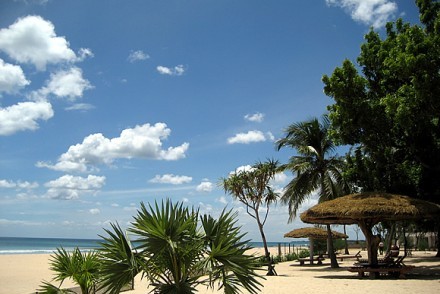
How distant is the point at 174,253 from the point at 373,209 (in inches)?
413

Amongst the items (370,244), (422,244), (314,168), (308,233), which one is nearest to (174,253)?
(370,244)

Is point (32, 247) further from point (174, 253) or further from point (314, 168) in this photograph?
point (174, 253)

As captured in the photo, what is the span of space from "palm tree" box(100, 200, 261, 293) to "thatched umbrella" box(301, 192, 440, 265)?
9708 mm

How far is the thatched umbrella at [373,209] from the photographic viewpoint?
14195mm

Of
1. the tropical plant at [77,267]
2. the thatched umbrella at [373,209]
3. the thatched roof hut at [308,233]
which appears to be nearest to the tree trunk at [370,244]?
the thatched umbrella at [373,209]

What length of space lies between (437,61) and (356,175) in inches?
257

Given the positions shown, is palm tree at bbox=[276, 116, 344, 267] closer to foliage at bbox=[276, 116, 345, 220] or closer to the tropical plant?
foliage at bbox=[276, 116, 345, 220]

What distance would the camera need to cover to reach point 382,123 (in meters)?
15.7

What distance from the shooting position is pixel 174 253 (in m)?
5.63

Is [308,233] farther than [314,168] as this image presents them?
Yes

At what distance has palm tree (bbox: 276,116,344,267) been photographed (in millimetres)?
21875

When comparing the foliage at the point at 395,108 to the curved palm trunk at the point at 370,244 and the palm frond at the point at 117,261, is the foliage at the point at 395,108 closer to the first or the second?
the curved palm trunk at the point at 370,244

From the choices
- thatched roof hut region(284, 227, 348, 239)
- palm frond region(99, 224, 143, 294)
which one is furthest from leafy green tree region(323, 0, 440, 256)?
palm frond region(99, 224, 143, 294)

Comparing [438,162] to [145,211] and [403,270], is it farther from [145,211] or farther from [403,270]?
[145,211]
